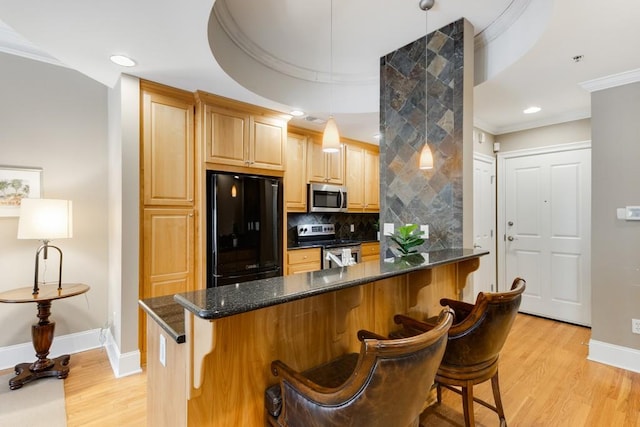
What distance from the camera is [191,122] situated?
2.98 metres

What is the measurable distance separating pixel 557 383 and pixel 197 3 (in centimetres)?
366

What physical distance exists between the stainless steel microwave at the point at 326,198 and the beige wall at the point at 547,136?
2333 mm

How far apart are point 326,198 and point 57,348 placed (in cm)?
325

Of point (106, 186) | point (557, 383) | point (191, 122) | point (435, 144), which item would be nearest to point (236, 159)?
point (191, 122)

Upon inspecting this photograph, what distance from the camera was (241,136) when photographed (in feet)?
10.6

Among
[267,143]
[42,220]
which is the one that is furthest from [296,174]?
[42,220]

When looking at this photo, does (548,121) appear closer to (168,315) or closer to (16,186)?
(168,315)

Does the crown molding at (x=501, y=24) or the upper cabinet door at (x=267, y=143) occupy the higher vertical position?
the crown molding at (x=501, y=24)

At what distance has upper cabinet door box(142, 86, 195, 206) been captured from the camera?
2.71 meters

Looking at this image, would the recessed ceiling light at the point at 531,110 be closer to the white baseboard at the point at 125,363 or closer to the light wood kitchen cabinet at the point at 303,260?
the light wood kitchen cabinet at the point at 303,260

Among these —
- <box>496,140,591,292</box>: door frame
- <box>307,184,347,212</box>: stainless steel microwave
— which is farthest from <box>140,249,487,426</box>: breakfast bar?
<box>496,140,591,292</box>: door frame

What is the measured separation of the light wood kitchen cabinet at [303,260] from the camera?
372 cm

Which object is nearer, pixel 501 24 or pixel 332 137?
pixel 332 137

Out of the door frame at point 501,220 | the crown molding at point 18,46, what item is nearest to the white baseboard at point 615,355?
the door frame at point 501,220
